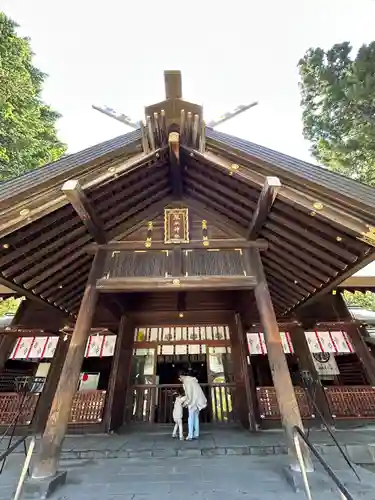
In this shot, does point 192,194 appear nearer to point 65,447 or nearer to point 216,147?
point 216,147

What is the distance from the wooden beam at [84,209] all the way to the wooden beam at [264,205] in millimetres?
3245

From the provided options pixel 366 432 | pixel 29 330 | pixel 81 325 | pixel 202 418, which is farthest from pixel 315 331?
pixel 29 330

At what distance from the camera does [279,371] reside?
460 cm

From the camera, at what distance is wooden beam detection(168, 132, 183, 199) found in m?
5.45

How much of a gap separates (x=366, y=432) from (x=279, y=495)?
18.0 feet

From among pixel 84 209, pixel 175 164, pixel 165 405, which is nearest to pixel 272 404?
pixel 165 405

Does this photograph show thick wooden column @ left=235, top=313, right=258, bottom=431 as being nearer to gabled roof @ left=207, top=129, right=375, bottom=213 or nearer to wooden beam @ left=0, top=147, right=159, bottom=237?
gabled roof @ left=207, top=129, right=375, bottom=213

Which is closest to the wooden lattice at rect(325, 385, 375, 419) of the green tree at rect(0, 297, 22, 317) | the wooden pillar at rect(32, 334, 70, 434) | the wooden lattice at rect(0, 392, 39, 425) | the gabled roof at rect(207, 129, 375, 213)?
the gabled roof at rect(207, 129, 375, 213)

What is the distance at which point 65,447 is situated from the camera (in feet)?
20.1

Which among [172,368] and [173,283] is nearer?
[173,283]

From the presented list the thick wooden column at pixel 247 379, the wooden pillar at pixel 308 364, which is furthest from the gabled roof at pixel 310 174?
the wooden pillar at pixel 308 364

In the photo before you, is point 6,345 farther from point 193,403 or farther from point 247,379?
point 247,379

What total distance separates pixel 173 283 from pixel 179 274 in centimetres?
25

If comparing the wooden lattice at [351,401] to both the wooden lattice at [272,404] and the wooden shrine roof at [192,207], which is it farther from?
the wooden shrine roof at [192,207]
